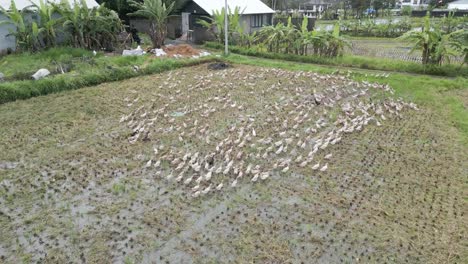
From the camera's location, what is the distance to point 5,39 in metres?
13.3

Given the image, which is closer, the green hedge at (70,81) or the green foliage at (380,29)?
the green hedge at (70,81)

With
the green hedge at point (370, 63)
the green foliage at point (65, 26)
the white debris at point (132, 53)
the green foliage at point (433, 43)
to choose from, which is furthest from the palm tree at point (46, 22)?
the green foliage at point (433, 43)

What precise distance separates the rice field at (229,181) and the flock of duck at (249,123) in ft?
0.12

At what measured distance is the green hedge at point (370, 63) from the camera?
11.3 meters

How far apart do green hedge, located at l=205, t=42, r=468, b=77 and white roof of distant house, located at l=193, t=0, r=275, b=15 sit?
12.8 ft

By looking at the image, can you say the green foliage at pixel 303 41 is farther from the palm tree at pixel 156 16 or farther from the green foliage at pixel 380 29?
the green foliage at pixel 380 29

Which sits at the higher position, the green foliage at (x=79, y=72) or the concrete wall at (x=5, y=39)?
the concrete wall at (x=5, y=39)

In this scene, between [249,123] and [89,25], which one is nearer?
[249,123]

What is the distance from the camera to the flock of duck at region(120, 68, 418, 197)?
5.57 meters

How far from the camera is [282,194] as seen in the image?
495 centimetres

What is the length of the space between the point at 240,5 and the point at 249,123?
14.2 m

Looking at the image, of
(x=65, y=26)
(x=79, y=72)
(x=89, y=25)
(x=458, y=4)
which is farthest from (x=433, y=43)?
(x=458, y=4)

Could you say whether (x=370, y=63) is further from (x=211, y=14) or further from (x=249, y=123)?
(x=211, y=14)

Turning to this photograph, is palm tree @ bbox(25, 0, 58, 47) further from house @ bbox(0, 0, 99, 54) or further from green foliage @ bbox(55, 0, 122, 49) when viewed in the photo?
house @ bbox(0, 0, 99, 54)
